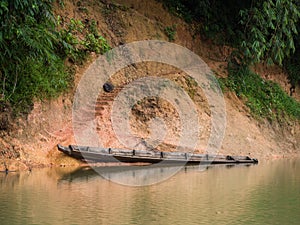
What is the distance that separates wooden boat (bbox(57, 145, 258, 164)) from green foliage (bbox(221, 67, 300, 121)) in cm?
438

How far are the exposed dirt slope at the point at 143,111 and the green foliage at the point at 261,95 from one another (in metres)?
0.43

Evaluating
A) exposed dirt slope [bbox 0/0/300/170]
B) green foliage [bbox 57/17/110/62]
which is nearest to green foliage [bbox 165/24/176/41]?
exposed dirt slope [bbox 0/0/300/170]

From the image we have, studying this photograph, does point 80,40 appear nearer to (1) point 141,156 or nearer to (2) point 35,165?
(1) point 141,156

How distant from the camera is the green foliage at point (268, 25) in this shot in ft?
64.8

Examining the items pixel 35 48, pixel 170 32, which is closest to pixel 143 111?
pixel 35 48

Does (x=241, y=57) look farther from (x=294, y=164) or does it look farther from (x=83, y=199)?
(x=83, y=199)

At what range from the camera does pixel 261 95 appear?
2162 centimetres

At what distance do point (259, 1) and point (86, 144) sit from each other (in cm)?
904

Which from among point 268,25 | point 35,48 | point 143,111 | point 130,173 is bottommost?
point 130,173

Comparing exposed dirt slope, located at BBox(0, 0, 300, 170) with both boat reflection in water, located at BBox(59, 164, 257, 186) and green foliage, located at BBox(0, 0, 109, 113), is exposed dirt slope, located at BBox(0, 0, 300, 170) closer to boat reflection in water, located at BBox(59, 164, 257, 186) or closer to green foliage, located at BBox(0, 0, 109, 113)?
green foliage, located at BBox(0, 0, 109, 113)

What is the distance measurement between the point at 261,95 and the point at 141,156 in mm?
8248

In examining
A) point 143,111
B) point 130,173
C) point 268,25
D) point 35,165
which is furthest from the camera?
point 268,25

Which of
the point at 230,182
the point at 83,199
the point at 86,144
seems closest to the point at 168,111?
the point at 86,144

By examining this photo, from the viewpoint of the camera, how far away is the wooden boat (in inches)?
558
